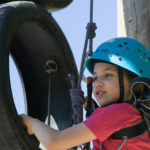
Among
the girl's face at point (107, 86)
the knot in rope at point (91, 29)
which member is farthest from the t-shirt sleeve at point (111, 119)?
the knot in rope at point (91, 29)

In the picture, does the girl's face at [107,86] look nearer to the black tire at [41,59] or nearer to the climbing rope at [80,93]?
the climbing rope at [80,93]

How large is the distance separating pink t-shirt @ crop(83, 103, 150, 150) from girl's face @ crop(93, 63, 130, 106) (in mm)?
93

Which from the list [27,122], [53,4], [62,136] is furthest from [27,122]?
[53,4]

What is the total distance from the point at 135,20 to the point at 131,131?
1.20 metres

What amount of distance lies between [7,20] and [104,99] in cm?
52

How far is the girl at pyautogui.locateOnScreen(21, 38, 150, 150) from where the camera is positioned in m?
1.76

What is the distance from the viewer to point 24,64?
8.27 feet

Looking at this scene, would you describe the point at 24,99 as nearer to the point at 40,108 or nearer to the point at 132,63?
the point at 40,108

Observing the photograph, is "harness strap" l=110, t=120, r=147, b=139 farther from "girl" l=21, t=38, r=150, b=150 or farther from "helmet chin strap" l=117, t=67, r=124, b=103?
"helmet chin strap" l=117, t=67, r=124, b=103

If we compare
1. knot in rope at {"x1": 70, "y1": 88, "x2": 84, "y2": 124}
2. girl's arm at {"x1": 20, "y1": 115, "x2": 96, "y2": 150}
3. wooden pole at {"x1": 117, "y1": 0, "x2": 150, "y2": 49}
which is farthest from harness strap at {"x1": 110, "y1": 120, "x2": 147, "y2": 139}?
wooden pole at {"x1": 117, "y1": 0, "x2": 150, "y2": 49}

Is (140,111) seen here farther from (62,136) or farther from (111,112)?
(62,136)

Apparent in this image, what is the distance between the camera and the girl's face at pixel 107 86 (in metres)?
1.96

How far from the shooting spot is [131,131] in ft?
6.00

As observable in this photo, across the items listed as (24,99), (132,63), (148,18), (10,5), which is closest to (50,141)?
(132,63)
